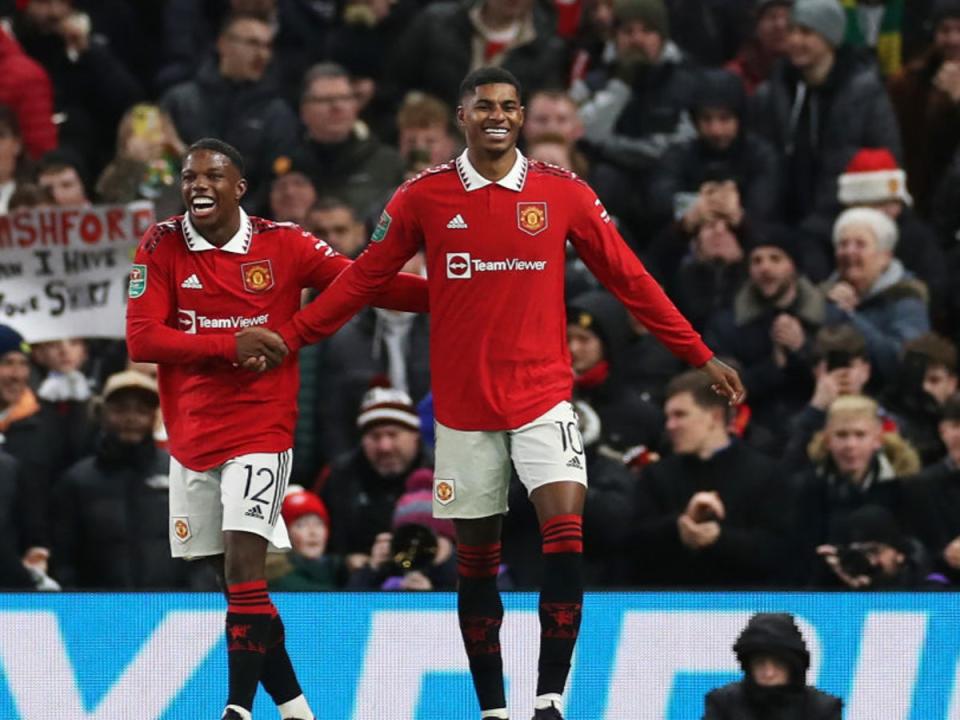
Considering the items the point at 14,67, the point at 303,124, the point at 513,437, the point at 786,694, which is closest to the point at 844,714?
the point at 786,694

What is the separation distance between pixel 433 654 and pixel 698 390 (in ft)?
7.22

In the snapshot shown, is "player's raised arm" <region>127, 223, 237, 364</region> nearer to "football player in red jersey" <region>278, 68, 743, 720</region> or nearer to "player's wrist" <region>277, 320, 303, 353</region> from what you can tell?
"player's wrist" <region>277, 320, 303, 353</region>

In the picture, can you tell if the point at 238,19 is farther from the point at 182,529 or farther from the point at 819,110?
the point at 182,529

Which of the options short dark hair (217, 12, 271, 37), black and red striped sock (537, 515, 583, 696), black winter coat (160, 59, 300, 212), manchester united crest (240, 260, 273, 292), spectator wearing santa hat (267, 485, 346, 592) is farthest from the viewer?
short dark hair (217, 12, 271, 37)

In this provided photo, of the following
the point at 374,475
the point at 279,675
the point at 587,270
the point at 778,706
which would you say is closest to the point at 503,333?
the point at 279,675

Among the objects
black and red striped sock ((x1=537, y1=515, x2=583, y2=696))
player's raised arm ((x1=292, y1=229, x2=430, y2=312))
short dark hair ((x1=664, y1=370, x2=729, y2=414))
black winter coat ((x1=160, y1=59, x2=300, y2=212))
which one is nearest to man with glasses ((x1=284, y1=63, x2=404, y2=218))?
black winter coat ((x1=160, y1=59, x2=300, y2=212))

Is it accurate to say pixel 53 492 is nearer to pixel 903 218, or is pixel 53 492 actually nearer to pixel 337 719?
pixel 337 719

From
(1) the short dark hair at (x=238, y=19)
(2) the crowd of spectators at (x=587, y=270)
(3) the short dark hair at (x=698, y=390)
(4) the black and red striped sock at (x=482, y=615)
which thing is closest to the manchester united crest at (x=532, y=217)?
Answer: (4) the black and red striped sock at (x=482, y=615)

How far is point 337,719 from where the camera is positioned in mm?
11258

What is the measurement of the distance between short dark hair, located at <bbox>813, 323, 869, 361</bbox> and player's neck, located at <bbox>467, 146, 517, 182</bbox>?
12.4 feet

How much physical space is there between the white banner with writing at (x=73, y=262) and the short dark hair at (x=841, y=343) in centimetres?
367

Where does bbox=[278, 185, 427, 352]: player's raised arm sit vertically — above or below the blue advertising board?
above

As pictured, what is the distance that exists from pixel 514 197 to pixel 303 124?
669cm

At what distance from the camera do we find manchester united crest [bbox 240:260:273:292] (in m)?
10.4
